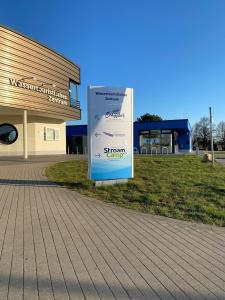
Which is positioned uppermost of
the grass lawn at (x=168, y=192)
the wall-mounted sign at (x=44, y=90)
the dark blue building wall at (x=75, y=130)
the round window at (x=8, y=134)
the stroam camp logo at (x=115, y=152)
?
the wall-mounted sign at (x=44, y=90)

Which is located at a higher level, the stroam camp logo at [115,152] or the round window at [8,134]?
the round window at [8,134]

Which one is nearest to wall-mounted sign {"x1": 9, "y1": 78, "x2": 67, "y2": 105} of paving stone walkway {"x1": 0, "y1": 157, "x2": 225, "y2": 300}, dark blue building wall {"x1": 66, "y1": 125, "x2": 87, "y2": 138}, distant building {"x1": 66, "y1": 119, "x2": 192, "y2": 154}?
distant building {"x1": 66, "y1": 119, "x2": 192, "y2": 154}

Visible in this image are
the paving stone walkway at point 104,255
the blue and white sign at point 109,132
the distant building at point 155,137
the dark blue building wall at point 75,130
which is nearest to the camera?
the paving stone walkway at point 104,255

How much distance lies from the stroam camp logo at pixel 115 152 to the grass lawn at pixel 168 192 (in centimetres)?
92

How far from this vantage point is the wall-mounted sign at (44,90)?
80.9 ft

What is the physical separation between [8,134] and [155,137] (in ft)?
66.9

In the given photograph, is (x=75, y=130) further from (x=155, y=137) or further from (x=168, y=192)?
(x=168, y=192)

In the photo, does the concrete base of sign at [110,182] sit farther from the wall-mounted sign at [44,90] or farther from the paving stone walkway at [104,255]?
the wall-mounted sign at [44,90]

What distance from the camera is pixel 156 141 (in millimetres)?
44125

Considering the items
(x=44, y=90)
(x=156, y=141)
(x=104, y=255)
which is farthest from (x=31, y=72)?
(x=104, y=255)

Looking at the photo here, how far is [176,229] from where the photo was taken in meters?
6.57

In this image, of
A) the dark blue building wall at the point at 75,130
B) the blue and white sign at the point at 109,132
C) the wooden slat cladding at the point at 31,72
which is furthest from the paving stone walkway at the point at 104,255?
the dark blue building wall at the point at 75,130

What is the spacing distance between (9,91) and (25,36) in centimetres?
435

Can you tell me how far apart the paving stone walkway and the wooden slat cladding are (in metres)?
17.4
